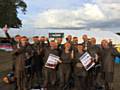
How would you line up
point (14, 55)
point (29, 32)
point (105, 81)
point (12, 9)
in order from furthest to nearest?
point (12, 9) → point (29, 32) → point (105, 81) → point (14, 55)

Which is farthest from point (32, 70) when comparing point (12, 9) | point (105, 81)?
point (12, 9)

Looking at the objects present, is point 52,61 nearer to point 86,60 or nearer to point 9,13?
point 86,60

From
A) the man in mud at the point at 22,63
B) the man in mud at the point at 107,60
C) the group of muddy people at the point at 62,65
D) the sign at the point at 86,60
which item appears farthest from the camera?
the man in mud at the point at 107,60

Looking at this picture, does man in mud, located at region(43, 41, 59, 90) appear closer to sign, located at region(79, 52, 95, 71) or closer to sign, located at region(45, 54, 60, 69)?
sign, located at region(45, 54, 60, 69)

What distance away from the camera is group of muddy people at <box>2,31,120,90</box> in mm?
13859

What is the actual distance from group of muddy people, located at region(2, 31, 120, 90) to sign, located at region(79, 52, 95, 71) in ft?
0.28

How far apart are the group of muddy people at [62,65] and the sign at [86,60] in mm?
84

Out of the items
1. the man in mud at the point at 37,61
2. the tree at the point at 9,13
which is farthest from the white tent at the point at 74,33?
the man in mud at the point at 37,61

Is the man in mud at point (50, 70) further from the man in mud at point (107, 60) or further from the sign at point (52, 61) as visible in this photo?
the man in mud at point (107, 60)

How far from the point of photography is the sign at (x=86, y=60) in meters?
14.1

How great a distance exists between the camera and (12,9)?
6806 cm

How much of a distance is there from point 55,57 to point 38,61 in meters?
1.41

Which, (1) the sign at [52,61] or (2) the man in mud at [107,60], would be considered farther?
(2) the man in mud at [107,60]

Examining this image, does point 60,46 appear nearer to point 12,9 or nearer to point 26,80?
point 26,80
